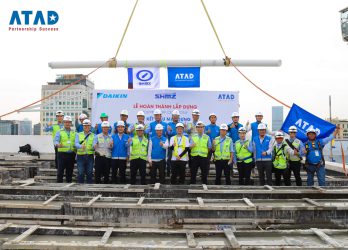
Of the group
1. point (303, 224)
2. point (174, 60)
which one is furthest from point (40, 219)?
point (174, 60)

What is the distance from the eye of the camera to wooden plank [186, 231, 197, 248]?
15.8 feet

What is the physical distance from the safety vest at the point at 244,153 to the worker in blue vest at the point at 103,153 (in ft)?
10.7

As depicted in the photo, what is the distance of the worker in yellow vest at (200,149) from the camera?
32.0 ft

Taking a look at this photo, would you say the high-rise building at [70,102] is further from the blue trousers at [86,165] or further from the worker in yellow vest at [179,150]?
the worker in yellow vest at [179,150]

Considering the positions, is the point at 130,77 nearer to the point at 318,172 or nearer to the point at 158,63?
the point at 158,63

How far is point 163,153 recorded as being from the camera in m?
9.89

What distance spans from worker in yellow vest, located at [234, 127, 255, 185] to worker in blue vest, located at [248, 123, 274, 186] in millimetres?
151

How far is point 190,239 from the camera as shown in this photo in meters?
5.02

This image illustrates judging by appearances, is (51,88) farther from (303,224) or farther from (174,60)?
(303,224)

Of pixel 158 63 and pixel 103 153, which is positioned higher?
pixel 158 63

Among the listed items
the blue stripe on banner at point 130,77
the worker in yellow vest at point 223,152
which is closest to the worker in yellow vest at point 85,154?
the worker in yellow vest at point 223,152

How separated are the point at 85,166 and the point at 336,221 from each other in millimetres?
6174

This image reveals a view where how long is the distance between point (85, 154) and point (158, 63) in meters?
4.52

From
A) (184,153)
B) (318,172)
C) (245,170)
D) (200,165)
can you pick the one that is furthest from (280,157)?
(184,153)
